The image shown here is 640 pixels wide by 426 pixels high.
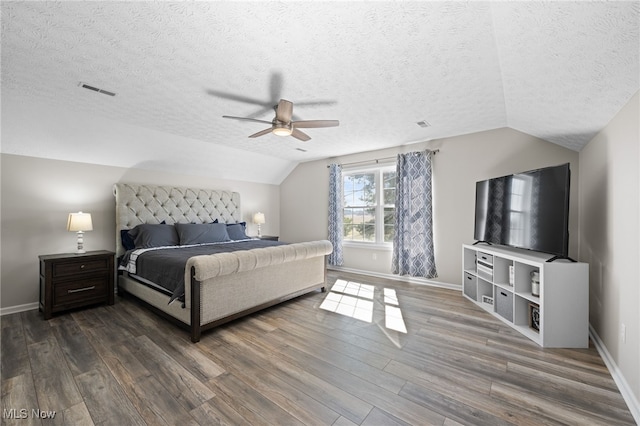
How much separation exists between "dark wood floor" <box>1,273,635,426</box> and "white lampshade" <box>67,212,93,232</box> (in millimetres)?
1079

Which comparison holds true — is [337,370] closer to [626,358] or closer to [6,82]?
[626,358]

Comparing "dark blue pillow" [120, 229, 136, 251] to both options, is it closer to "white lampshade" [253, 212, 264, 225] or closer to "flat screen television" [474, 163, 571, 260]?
"white lampshade" [253, 212, 264, 225]

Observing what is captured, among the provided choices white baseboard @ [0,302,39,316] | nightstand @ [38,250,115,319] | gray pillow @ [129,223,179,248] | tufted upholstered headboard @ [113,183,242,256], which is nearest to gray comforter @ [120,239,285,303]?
gray pillow @ [129,223,179,248]

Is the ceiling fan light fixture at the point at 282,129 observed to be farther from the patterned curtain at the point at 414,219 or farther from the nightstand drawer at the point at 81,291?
the nightstand drawer at the point at 81,291

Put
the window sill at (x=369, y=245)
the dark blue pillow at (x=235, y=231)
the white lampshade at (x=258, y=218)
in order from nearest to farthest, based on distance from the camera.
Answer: the window sill at (x=369, y=245) < the dark blue pillow at (x=235, y=231) < the white lampshade at (x=258, y=218)

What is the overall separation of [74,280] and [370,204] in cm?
458

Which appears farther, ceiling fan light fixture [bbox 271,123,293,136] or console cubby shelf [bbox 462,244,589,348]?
ceiling fan light fixture [bbox 271,123,293,136]

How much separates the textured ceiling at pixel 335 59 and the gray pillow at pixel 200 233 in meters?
1.81

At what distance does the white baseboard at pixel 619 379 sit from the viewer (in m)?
1.57

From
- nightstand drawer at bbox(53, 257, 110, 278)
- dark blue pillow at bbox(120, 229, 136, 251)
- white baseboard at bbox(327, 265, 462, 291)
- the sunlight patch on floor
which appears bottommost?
the sunlight patch on floor

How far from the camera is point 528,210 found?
9.33 feet

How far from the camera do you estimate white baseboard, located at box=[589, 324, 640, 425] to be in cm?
157

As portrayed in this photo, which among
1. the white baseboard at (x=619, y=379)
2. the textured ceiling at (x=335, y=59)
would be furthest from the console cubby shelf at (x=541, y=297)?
the textured ceiling at (x=335, y=59)

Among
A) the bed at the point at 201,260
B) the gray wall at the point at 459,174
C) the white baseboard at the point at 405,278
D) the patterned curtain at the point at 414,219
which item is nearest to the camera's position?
the bed at the point at 201,260
